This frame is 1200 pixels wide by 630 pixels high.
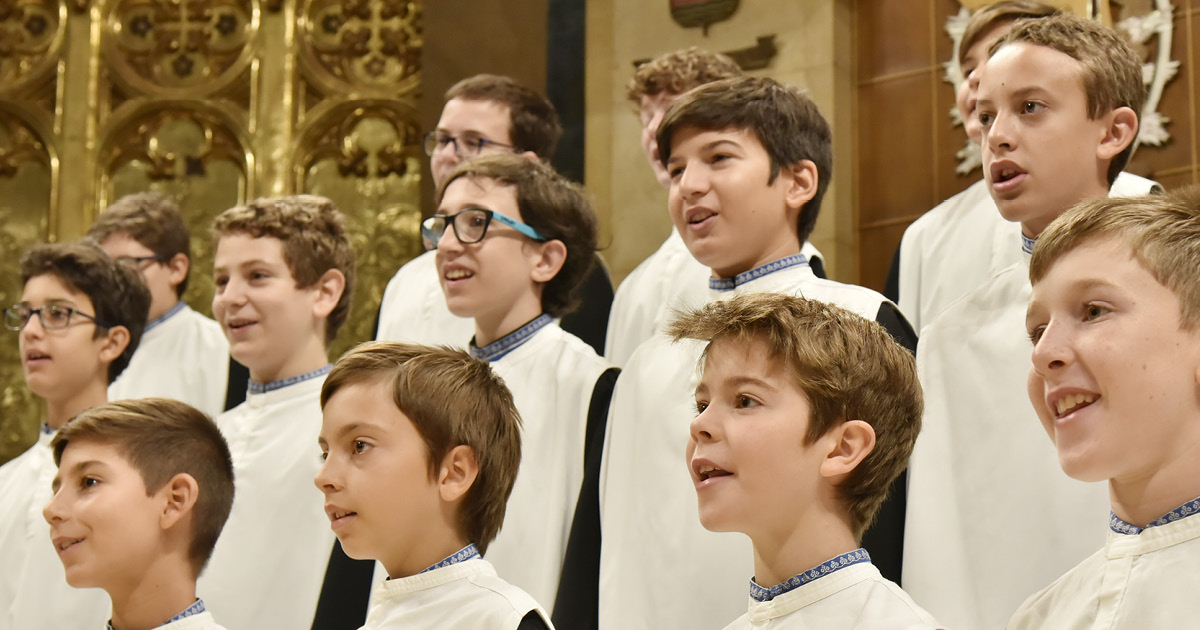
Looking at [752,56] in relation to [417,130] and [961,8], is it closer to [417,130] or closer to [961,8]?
[961,8]

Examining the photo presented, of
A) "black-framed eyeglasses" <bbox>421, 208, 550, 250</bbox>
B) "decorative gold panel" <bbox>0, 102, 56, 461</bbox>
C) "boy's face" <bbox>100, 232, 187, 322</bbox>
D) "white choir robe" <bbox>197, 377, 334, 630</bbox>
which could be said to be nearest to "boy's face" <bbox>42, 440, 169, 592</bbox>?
Answer: "white choir robe" <bbox>197, 377, 334, 630</bbox>

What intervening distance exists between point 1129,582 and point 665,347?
4.40ft

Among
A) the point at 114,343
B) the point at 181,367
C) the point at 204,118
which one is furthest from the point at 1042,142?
the point at 204,118

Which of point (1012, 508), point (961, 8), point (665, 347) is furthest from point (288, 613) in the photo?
point (961, 8)

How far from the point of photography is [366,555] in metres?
2.81

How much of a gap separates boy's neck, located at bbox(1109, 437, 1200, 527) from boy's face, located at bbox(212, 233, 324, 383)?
8.14ft

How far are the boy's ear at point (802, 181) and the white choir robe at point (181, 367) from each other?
2201 mm

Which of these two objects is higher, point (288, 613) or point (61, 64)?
point (61, 64)

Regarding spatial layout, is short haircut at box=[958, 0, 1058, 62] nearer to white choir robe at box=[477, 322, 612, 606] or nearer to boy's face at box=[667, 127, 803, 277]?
boy's face at box=[667, 127, 803, 277]

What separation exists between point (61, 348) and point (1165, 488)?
329 cm

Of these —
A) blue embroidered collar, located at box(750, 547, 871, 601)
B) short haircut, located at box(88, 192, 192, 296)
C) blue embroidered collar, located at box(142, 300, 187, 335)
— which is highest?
short haircut, located at box(88, 192, 192, 296)

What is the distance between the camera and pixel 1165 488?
202cm

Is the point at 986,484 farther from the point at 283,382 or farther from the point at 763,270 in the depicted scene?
the point at 283,382

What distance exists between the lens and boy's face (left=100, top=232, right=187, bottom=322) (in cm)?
498
